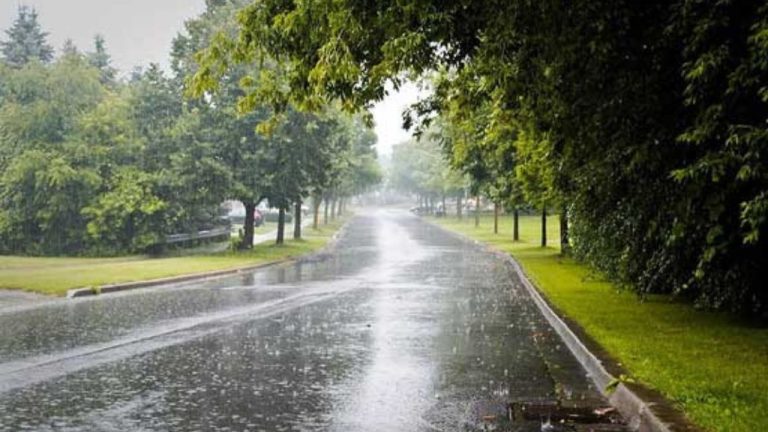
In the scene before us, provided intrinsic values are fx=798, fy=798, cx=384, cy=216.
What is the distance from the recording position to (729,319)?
1363 centimetres

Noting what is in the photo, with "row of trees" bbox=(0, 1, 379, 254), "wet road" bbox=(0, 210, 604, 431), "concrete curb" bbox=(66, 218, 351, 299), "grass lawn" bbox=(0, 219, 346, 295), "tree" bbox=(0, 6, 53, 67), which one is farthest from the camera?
"tree" bbox=(0, 6, 53, 67)

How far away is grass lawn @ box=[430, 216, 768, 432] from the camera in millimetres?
7145

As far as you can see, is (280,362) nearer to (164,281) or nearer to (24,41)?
(164,281)

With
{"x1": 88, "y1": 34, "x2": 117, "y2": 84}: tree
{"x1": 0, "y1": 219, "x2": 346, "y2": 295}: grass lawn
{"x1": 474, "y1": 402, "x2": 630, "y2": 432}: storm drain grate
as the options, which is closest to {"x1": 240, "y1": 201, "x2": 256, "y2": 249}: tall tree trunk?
{"x1": 0, "y1": 219, "x2": 346, "y2": 295}: grass lawn

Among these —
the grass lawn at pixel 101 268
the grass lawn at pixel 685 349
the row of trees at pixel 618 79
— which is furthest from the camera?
the grass lawn at pixel 101 268

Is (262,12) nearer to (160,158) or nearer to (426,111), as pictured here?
(426,111)

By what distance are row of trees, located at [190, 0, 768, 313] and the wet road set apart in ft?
8.32

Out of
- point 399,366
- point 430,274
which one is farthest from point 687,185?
point 430,274

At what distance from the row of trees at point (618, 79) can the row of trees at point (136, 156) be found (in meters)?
20.6

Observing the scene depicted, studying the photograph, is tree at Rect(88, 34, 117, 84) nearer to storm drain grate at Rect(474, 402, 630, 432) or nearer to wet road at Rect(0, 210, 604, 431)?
wet road at Rect(0, 210, 604, 431)

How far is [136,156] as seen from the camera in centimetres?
3322

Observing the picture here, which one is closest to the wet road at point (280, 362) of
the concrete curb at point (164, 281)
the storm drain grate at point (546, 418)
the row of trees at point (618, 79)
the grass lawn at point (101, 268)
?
the storm drain grate at point (546, 418)

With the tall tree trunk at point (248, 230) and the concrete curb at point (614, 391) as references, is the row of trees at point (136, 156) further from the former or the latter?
the concrete curb at point (614, 391)

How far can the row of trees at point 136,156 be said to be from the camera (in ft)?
104
